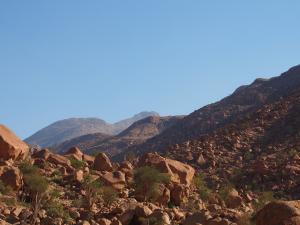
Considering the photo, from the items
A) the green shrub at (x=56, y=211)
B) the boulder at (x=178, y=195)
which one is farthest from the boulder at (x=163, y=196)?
the green shrub at (x=56, y=211)

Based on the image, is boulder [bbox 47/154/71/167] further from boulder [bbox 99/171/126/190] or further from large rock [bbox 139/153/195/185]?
large rock [bbox 139/153/195/185]

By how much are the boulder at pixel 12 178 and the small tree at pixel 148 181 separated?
552cm

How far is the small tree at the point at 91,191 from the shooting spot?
24.7m

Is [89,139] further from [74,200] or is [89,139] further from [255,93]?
[74,200]

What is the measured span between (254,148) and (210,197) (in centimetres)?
1712

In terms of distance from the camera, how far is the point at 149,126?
125938 millimetres

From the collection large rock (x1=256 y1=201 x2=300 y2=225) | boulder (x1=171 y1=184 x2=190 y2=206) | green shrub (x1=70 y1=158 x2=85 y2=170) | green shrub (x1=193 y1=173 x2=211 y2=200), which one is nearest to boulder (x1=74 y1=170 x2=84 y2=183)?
green shrub (x1=70 y1=158 x2=85 y2=170)

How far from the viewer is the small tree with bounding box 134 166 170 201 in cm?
2658

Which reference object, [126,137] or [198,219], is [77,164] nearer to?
[198,219]

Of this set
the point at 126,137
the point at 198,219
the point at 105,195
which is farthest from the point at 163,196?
the point at 126,137

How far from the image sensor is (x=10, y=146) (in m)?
28.6

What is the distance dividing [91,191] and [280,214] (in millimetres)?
10973

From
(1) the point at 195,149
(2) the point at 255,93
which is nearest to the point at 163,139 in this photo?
(2) the point at 255,93

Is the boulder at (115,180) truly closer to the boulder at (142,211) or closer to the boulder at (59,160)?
the boulder at (59,160)
